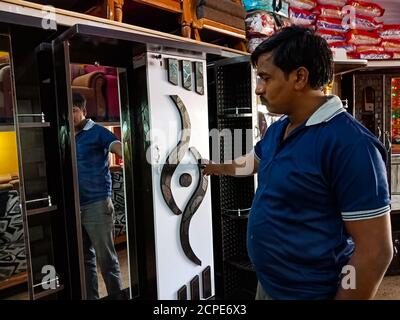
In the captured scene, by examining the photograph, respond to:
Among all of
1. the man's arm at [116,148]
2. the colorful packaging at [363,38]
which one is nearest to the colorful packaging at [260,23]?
the colorful packaging at [363,38]

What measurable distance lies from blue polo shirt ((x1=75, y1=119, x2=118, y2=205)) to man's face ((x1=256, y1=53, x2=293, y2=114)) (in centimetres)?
93

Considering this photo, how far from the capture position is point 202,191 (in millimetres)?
1945

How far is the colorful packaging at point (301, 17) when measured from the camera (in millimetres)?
2529

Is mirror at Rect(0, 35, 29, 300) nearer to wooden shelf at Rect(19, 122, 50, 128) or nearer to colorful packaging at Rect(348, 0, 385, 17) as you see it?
wooden shelf at Rect(19, 122, 50, 128)

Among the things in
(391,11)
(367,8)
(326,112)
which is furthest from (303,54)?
(391,11)

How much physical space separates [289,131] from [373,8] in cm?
246

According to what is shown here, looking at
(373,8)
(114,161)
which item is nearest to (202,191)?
(114,161)

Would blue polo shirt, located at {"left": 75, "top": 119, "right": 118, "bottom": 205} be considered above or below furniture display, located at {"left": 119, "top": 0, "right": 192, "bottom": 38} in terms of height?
below

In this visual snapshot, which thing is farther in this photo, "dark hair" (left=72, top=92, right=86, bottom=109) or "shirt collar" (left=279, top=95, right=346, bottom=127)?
"dark hair" (left=72, top=92, right=86, bottom=109)

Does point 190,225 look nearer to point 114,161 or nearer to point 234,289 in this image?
point 114,161

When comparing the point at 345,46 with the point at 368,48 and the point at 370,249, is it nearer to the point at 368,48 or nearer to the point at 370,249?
the point at 368,48

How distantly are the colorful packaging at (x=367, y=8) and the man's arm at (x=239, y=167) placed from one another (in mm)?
1995

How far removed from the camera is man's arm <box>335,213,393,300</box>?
0.82 meters

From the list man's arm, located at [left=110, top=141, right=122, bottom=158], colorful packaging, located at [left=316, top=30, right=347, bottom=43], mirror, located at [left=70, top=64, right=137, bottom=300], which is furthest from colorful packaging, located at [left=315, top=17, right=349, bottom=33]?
man's arm, located at [left=110, top=141, right=122, bottom=158]
